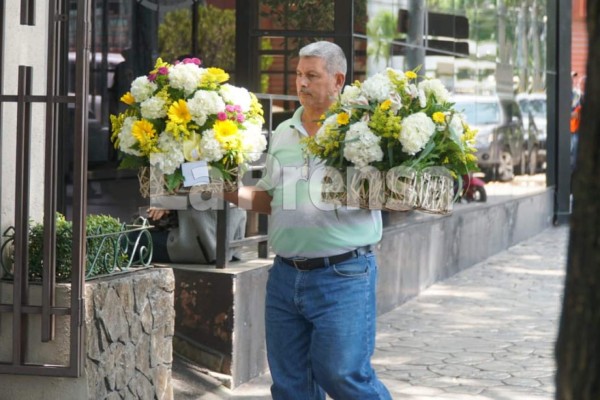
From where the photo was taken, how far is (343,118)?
479 cm

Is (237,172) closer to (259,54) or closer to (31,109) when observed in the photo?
(31,109)

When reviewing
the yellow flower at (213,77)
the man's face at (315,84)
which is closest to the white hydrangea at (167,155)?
the yellow flower at (213,77)

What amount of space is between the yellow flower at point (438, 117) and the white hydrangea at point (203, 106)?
81cm

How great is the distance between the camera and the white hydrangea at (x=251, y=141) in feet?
16.5

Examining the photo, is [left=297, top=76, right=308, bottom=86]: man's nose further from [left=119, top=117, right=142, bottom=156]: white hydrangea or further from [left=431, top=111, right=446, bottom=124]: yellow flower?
[left=119, top=117, right=142, bottom=156]: white hydrangea

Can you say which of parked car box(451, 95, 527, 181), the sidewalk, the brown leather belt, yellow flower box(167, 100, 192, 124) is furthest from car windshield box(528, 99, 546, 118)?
yellow flower box(167, 100, 192, 124)

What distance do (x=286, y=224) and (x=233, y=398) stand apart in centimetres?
226

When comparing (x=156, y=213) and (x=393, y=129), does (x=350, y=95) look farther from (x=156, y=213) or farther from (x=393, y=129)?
Answer: (x=156, y=213)

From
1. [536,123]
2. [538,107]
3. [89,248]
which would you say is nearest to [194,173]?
[89,248]

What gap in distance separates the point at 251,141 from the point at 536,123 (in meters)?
12.6

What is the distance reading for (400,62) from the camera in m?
11.1

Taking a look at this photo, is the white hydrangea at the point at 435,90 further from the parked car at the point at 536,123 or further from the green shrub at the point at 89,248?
the parked car at the point at 536,123

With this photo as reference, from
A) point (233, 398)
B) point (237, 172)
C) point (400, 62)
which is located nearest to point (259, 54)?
point (400, 62)

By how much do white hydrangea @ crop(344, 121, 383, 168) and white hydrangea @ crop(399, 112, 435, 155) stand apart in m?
0.10
